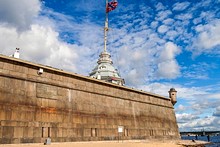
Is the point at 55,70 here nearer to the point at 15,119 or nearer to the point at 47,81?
the point at 47,81

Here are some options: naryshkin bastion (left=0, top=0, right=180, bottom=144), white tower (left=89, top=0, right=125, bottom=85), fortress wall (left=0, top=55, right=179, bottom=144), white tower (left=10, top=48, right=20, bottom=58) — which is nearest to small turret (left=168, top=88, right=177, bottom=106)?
naryshkin bastion (left=0, top=0, right=180, bottom=144)

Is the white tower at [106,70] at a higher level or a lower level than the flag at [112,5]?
lower

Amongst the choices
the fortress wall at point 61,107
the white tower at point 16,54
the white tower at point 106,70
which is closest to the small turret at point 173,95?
the fortress wall at point 61,107

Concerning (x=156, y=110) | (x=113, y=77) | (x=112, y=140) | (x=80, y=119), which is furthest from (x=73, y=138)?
(x=113, y=77)

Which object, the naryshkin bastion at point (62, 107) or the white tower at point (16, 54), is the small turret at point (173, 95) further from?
the white tower at point (16, 54)

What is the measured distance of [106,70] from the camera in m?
56.2

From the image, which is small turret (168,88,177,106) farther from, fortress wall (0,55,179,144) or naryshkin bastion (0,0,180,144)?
fortress wall (0,55,179,144)

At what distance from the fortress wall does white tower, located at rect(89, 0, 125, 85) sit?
26.9 meters

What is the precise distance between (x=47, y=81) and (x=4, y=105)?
13.6 ft

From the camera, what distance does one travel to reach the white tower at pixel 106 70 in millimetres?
54938

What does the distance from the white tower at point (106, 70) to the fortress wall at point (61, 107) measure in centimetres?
2691

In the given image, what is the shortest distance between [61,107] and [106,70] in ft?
125

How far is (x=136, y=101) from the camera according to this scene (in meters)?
28.1

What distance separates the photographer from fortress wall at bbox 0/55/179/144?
15234 millimetres
